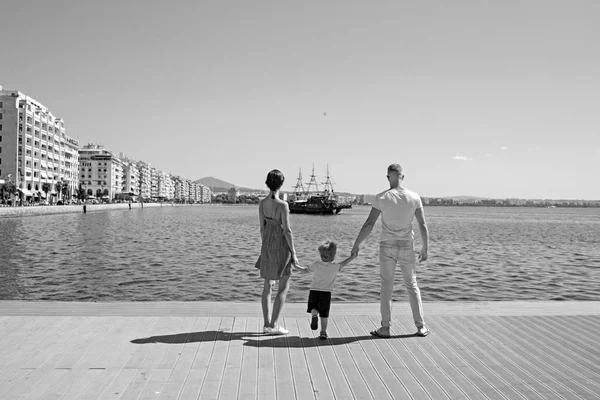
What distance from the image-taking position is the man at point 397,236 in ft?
19.4

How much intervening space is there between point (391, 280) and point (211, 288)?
988 centimetres

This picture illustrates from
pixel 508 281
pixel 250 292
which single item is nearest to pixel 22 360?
pixel 250 292

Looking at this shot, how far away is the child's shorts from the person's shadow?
321mm

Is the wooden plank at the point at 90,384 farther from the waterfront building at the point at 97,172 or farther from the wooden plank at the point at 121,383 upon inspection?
the waterfront building at the point at 97,172

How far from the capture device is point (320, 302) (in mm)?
5781

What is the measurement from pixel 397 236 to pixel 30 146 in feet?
355

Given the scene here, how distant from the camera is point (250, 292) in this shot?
14242 millimetres

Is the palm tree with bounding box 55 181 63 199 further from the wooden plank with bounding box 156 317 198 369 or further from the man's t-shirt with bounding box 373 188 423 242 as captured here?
the man's t-shirt with bounding box 373 188 423 242

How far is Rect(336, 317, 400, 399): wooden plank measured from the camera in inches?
165

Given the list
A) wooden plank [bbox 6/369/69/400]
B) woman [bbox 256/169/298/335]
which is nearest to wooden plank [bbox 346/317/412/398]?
woman [bbox 256/169/298/335]

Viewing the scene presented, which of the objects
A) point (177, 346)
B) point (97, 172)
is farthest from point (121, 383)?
point (97, 172)

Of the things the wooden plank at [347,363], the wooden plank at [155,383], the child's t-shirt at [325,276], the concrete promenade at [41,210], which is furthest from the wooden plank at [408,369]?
the concrete promenade at [41,210]

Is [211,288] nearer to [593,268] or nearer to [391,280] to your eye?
[391,280]

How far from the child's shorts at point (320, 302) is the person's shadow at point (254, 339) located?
321 millimetres
